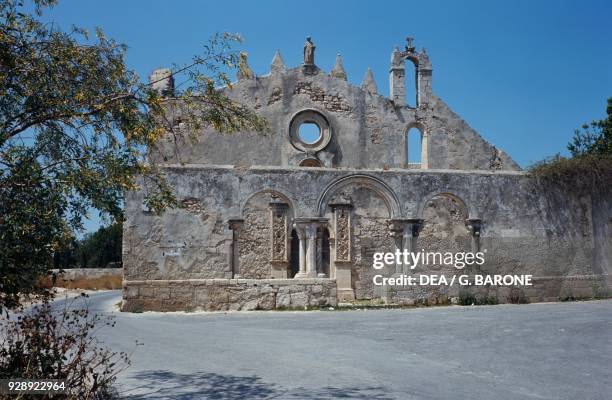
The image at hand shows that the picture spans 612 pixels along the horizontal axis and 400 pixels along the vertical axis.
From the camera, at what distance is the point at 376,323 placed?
39.4ft

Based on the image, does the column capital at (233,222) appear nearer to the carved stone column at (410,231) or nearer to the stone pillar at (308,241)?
the stone pillar at (308,241)

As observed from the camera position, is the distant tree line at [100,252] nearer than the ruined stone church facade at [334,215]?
No

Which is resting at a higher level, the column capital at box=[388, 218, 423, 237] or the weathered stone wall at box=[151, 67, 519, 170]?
the weathered stone wall at box=[151, 67, 519, 170]

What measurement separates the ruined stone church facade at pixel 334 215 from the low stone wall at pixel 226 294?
0.03 meters

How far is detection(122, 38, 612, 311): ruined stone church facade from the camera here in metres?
15.7

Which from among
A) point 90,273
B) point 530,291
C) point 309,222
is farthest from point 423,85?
point 90,273

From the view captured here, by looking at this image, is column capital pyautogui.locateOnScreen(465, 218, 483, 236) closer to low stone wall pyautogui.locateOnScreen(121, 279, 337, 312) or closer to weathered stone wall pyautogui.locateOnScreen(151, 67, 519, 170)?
low stone wall pyautogui.locateOnScreen(121, 279, 337, 312)

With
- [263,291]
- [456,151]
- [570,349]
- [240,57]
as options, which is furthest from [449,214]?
[240,57]

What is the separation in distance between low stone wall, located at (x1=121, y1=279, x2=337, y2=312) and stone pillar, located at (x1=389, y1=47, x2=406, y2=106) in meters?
10.8

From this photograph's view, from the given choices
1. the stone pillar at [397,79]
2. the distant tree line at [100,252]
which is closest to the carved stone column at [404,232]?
the stone pillar at [397,79]

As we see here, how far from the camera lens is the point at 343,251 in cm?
1889

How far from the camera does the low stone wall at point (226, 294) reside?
14.9 meters

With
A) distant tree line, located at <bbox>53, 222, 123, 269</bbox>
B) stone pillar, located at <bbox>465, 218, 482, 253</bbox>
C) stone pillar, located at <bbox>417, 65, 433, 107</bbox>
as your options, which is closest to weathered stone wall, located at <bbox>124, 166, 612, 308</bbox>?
stone pillar, located at <bbox>465, 218, 482, 253</bbox>

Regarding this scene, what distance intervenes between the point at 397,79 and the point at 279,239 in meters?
8.11
